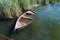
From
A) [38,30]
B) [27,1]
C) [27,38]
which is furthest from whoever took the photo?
[27,1]

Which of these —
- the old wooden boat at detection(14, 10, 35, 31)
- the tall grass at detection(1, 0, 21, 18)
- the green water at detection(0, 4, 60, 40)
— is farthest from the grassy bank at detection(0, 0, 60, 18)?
the green water at detection(0, 4, 60, 40)

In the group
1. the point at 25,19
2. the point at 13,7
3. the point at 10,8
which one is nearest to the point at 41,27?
the point at 25,19

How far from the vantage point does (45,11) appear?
60.8ft

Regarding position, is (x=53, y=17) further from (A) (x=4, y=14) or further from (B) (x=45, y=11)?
(A) (x=4, y=14)

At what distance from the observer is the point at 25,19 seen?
16.1m

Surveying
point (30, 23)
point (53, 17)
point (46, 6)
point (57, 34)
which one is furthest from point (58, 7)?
point (57, 34)

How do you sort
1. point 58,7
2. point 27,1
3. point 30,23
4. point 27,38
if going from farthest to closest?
point 58,7
point 27,1
point 30,23
point 27,38

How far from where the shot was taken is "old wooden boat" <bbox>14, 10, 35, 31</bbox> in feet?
45.6

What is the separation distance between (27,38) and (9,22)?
3768mm

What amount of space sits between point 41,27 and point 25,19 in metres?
2.29

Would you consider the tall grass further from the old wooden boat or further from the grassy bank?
the old wooden boat

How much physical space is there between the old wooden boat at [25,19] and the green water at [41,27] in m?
0.32

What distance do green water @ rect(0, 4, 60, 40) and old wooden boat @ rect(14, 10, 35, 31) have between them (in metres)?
0.32

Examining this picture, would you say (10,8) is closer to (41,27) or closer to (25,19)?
(25,19)
